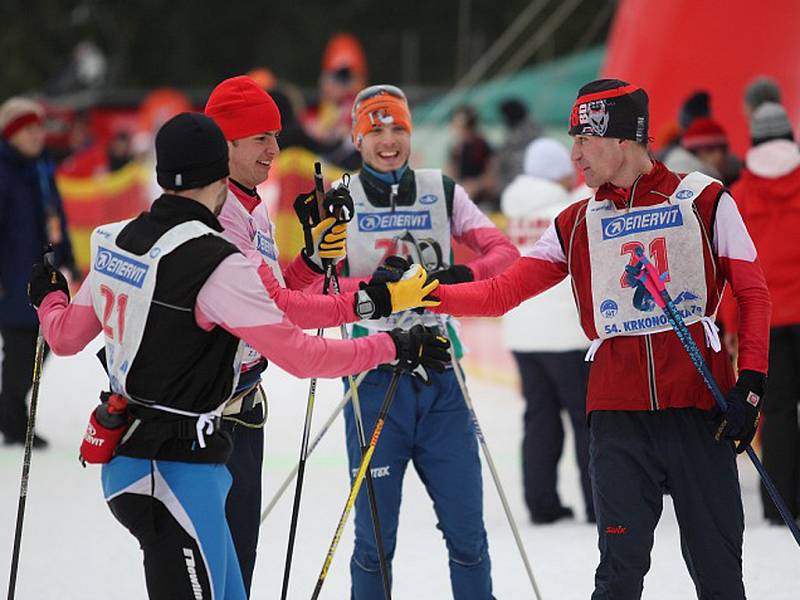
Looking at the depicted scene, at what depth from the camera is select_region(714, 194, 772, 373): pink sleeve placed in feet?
12.1

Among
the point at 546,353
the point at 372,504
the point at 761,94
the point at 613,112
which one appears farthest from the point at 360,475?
the point at 761,94

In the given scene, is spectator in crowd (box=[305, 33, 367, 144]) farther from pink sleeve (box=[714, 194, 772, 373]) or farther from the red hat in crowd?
pink sleeve (box=[714, 194, 772, 373])

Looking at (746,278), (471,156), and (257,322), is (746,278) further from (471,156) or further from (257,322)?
(471,156)

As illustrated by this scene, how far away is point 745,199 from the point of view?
20.0 ft

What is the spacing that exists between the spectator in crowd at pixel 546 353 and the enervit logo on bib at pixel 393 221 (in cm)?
192

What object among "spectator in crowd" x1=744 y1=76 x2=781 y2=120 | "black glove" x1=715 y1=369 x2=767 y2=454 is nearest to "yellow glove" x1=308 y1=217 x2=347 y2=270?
"black glove" x1=715 y1=369 x2=767 y2=454

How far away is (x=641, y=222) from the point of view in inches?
147

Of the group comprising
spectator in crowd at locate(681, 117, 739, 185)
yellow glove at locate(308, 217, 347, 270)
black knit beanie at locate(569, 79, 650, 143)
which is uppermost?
spectator in crowd at locate(681, 117, 739, 185)

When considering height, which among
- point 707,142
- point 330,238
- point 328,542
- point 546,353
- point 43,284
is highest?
point 707,142

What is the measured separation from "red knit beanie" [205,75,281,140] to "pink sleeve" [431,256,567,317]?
0.75m

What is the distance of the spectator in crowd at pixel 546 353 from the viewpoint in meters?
6.50

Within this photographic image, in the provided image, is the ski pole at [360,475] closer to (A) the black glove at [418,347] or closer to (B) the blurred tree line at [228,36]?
(A) the black glove at [418,347]

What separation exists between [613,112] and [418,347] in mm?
A: 900

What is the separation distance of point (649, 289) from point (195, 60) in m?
34.0
